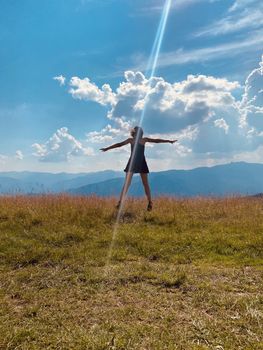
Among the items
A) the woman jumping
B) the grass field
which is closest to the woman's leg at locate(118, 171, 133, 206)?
the woman jumping

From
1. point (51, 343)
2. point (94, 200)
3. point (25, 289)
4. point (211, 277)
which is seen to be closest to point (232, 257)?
point (211, 277)

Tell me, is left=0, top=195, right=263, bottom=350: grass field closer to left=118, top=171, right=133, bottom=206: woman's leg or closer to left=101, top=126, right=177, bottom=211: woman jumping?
left=118, top=171, right=133, bottom=206: woman's leg

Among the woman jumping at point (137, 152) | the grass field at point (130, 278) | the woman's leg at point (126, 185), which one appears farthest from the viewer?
the woman jumping at point (137, 152)

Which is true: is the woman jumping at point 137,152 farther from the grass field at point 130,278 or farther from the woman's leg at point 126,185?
the grass field at point 130,278

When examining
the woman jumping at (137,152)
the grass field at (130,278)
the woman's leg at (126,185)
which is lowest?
the grass field at (130,278)

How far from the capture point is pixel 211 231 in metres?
11.0

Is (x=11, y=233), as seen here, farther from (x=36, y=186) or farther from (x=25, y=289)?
(x=36, y=186)

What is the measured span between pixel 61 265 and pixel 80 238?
224 centimetres

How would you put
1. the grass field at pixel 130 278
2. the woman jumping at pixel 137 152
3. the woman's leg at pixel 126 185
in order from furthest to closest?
the woman jumping at pixel 137 152 → the woman's leg at pixel 126 185 → the grass field at pixel 130 278

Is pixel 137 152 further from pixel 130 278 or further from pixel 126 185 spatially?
pixel 130 278

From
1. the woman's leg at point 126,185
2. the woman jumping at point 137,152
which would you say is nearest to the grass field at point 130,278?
the woman's leg at point 126,185

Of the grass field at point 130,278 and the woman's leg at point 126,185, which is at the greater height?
the woman's leg at point 126,185

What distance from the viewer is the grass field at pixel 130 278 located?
4.60m

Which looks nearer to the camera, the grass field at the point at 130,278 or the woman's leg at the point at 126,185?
the grass field at the point at 130,278
